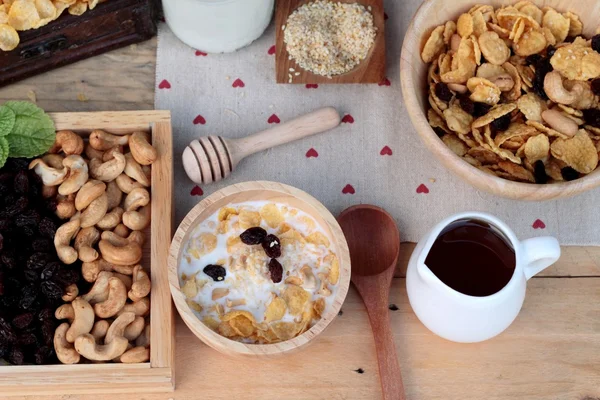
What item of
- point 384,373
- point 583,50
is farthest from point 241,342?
point 583,50

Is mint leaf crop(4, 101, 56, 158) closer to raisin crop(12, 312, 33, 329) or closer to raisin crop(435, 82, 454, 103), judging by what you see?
raisin crop(12, 312, 33, 329)

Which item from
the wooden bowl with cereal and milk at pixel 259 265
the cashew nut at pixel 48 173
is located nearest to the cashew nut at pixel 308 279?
the wooden bowl with cereal and milk at pixel 259 265

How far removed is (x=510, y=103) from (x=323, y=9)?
31 cm

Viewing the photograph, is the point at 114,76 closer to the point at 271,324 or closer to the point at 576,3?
the point at 271,324

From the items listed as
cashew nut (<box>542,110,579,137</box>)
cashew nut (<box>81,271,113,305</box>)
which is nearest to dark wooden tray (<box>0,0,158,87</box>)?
cashew nut (<box>81,271,113,305</box>)

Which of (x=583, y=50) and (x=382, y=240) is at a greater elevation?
(x=583, y=50)

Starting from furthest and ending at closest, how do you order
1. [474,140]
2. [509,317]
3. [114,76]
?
[114,76], [474,140], [509,317]

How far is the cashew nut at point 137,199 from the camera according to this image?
964mm

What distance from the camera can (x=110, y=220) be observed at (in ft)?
3.14

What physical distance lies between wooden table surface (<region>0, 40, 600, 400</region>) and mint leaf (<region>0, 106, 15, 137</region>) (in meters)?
0.32

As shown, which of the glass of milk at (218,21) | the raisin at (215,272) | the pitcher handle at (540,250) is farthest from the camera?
the glass of milk at (218,21)

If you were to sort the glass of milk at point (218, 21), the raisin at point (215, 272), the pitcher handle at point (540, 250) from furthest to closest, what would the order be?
1. the glass of milk at point (218, 21)
2. the raisin at point (215, 272)
3. the pitcher handle at point (540, 250)

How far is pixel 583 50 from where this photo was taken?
1.00 meters

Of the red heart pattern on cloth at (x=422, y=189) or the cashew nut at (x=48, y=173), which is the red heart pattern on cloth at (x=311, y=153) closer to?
the red heart pattern on cloth at (x=422, y=189)
